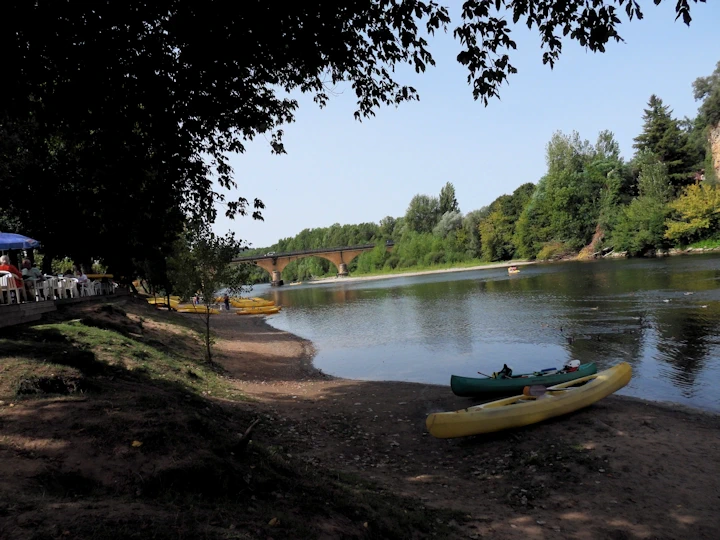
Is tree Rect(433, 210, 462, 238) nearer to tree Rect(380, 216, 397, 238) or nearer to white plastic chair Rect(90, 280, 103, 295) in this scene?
tree Rect(380, 216, 397, 238)

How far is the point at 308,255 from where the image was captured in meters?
112

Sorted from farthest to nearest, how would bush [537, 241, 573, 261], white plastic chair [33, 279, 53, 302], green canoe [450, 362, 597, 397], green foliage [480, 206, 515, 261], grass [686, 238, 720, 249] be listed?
green foliage [480, 206, 515, 261] → bush [537, 241, 573, 261] → grass [686, 238, 720, 249] → white plastic chair [33, 279, 53, 302] → green canoe [450, 362, 597, 397]

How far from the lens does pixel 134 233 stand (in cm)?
1069

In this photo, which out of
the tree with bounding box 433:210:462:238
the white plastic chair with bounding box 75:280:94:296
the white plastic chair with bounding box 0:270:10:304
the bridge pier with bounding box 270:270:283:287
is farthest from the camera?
the bridge pier with bounding box 270:270:283:287

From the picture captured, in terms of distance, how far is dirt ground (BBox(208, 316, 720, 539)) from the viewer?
6371 mm

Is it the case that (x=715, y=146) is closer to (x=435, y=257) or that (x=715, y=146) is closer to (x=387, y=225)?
(x=435, y=257)

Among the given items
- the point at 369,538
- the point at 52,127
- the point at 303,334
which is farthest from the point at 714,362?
the point at 303,334

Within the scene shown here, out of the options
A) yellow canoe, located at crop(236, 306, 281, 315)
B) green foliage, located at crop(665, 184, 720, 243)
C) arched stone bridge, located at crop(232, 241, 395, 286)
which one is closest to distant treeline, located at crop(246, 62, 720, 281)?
green foliage, located at crop(665, 184, 720, 243)

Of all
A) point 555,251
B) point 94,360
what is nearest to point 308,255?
point 555,251

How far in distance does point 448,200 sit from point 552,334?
109m

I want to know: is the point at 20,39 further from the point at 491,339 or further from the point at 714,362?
the point at 491,339

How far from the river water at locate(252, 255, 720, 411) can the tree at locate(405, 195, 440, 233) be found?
282 feet

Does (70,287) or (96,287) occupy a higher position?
(70,287)

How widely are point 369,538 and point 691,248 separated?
71.8 metres
